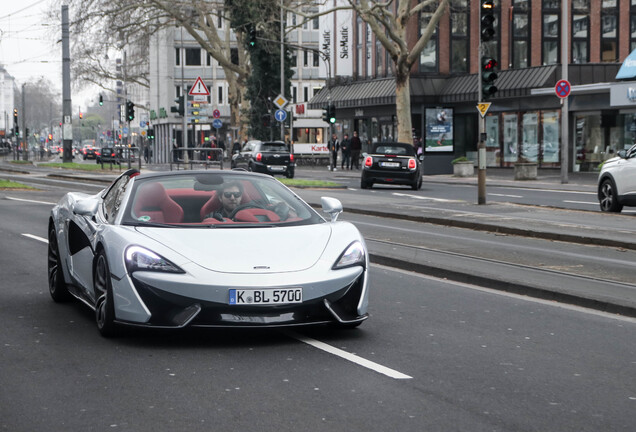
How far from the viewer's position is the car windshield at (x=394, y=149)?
110ft

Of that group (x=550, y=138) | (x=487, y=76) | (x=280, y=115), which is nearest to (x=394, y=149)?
(x=487, y=76)

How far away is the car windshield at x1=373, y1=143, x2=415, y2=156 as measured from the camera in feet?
110

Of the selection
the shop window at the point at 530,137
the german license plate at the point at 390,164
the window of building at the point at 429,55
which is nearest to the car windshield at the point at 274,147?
the german license plate at the point at 390,164

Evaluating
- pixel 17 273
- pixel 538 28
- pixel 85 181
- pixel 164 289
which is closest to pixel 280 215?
pixel 164 289

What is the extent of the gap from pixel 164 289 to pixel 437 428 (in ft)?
7.97

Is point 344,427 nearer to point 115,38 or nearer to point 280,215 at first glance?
point 280,215

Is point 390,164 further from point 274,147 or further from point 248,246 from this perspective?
point 248,246

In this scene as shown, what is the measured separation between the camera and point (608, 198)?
Result: 868 inches

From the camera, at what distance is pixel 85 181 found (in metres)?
37.8

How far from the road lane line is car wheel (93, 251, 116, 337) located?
127 centimetres

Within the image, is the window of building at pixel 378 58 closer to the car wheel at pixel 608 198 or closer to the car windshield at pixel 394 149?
the car windshield at pixel 394 149

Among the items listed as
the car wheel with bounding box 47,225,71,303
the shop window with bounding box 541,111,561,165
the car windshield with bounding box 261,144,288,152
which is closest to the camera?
the car wheel with bounding box 47,225,71,303

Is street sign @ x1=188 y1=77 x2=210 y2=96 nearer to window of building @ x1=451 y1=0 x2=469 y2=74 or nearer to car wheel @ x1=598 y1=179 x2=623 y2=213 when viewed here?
car wheel @ x1=598 y1=179 x2=623 y2=213

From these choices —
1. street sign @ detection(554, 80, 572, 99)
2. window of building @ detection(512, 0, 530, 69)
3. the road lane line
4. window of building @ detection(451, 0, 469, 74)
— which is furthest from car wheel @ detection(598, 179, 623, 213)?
window of building @ detection(451, 0, 469, 74)
